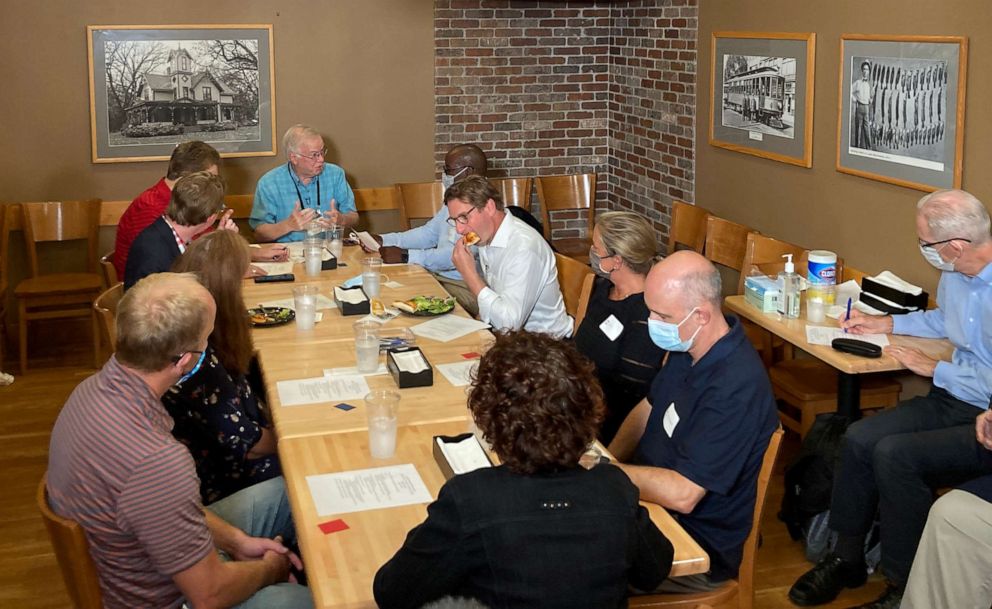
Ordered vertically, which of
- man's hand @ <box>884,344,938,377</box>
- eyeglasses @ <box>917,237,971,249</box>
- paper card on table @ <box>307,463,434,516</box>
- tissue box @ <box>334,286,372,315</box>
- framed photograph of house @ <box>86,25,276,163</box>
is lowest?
paper card on table @ <box>307,463,434,516</box>

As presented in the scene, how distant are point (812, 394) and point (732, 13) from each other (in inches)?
100.0

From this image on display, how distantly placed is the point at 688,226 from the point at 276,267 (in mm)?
2438

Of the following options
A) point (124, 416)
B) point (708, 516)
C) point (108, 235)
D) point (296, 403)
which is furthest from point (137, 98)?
point (708, 516)

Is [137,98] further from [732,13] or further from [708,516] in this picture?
[708,516]

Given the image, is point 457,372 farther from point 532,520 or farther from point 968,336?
point 968,336

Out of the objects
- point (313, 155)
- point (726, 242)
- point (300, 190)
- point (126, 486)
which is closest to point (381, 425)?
point (126, 486)

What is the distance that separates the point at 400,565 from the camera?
2.23m

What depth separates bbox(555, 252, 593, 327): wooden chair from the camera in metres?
4.73

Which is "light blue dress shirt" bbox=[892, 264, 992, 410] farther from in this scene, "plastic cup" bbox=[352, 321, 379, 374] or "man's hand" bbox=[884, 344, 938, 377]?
"plastic cup" bbox=[352, 321, 379, 374]

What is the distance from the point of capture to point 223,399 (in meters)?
3.36

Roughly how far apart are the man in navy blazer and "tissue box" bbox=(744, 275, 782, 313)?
240 cm

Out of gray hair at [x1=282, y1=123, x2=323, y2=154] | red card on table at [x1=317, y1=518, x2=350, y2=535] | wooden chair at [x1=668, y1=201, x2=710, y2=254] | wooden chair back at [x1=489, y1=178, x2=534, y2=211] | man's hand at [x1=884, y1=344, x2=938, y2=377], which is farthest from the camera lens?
wooden chair back at [x1=489, y1=178, x2=534, y2=211]

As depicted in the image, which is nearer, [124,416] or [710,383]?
[124,416]

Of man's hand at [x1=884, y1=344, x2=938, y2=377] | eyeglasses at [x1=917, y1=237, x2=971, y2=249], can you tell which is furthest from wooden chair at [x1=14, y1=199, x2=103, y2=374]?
eyeglasses at [x1=917, y1=237, x2=971, y2=249]
